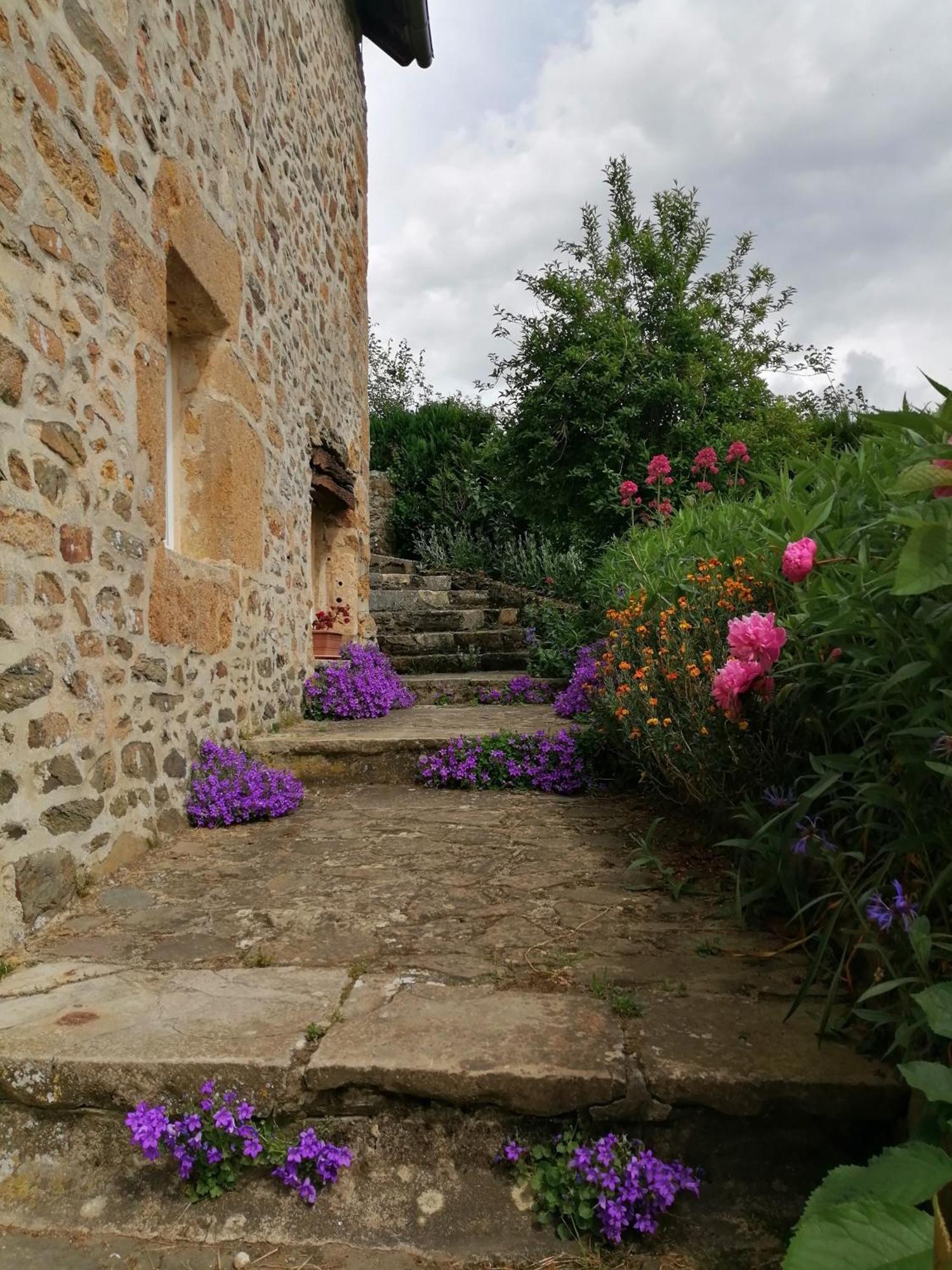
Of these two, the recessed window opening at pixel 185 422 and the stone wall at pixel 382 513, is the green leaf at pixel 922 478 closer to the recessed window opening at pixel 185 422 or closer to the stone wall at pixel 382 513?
the recessed window opening at pixel 185 422

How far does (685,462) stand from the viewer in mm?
6422

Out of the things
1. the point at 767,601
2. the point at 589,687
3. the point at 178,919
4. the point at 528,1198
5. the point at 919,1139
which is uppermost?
the point at 767,601

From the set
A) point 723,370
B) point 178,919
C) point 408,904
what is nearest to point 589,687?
point 408,904

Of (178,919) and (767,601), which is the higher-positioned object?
(767,601)

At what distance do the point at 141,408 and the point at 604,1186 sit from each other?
8.91ft

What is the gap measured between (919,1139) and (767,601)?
73.0 inches

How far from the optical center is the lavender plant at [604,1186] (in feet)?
4.14

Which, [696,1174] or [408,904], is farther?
[408,904]

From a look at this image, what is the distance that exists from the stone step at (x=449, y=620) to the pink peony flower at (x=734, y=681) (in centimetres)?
562

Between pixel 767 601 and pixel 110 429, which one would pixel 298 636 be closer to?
pixel 110 429

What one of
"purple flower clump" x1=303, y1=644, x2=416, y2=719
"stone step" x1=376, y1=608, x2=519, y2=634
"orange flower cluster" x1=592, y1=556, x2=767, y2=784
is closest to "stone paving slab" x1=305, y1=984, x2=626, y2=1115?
"orange flower cluster" x1=592, y1=556, x2=767, y2=784

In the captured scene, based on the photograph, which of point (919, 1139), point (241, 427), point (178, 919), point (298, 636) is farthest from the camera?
point (298, 636)

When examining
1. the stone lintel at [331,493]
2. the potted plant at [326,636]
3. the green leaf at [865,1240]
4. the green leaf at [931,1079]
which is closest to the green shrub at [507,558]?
the stone lintel at [331,493]

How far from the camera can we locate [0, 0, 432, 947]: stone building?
7.00 ft
